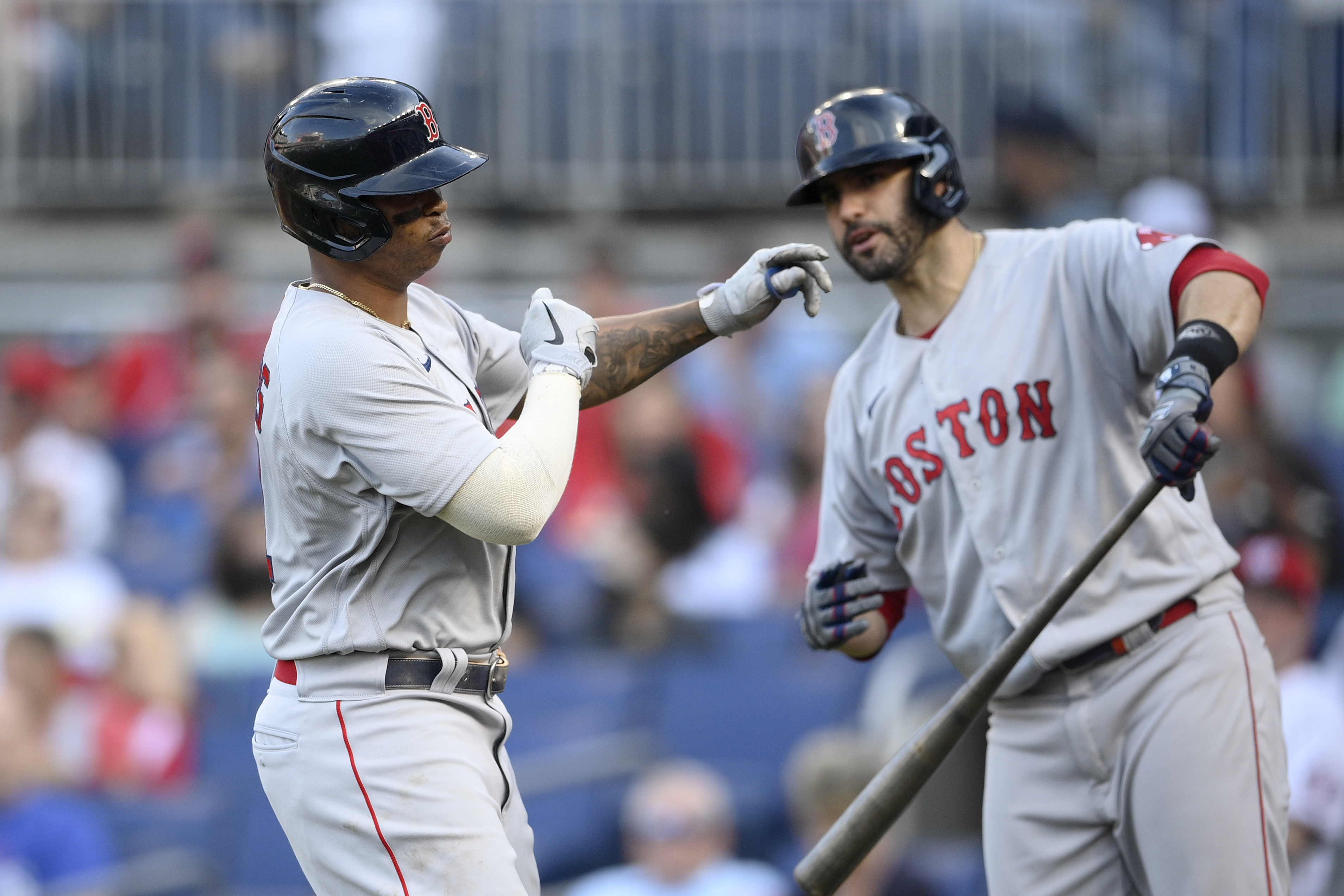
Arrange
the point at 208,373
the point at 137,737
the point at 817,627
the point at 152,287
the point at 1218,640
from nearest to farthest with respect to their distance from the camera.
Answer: the point at 1218,640 < the point at 817,627 < the point at 137,737 < the point at 208,373 < the point at 152,287

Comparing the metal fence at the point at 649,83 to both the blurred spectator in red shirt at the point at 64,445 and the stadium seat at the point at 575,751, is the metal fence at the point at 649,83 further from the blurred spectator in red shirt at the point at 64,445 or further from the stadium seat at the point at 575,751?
the stadium seat at the point at 575,751

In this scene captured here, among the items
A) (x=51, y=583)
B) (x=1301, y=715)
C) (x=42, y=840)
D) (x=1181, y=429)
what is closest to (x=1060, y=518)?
(x=1181, y=429)

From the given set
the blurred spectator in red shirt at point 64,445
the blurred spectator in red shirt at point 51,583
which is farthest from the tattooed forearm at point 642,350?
the blurred spectator in red shirt at point 64,445

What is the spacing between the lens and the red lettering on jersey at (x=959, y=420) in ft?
11.8

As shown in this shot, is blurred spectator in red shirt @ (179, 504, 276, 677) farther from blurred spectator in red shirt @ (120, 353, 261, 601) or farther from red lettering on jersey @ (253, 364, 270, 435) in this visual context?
red lettering on jersey @ (253, 364, 270, 435)

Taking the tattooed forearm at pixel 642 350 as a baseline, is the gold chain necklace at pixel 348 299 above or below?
above

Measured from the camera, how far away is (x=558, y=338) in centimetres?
318

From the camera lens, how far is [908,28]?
9.16 metres

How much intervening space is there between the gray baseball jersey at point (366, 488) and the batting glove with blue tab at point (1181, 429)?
47.8 inches

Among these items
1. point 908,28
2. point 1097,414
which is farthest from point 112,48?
point 1097,414

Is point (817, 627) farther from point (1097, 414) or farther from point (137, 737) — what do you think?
point (137, 737)

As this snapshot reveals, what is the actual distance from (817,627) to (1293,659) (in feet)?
7.23

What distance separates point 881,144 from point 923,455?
68 cm

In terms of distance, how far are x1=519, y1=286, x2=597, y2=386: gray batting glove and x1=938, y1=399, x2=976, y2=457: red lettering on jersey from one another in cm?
82
